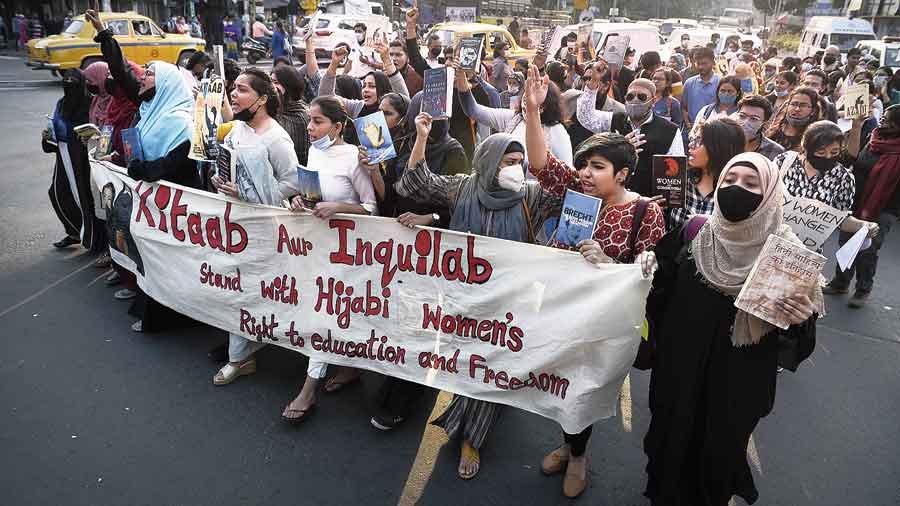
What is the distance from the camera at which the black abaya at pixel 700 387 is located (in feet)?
7.79

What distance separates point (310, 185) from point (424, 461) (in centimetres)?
160

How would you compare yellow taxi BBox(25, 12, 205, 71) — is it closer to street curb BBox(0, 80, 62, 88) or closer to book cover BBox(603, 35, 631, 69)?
street curb BBox(0, 80, 62, 88)

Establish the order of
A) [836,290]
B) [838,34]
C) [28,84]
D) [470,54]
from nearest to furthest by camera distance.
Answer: [470,54]
[836,290]
[28,84]
[838,34]

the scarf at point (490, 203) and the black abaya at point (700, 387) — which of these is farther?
the scarf at point (490, 203)

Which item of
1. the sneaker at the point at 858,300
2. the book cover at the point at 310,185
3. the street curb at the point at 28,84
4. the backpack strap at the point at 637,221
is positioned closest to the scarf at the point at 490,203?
the backpack strap at the point at 637,221

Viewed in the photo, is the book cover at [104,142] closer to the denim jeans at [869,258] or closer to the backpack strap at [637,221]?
the backpack strap at [637,221]

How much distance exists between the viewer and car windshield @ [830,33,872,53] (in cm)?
2052

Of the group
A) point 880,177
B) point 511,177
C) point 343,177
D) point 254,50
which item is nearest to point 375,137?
point 343,177

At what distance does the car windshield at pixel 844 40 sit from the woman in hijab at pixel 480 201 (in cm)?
2243

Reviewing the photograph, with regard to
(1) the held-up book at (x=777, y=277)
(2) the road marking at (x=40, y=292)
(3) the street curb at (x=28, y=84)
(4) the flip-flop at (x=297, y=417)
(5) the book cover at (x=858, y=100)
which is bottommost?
(2) the road marking at (x=40, y=292)

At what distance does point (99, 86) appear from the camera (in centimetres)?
502

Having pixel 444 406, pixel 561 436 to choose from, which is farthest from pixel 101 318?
pixel 561 436

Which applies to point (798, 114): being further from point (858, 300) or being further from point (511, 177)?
point (511, 177)

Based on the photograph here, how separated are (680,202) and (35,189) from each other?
7747 mm
